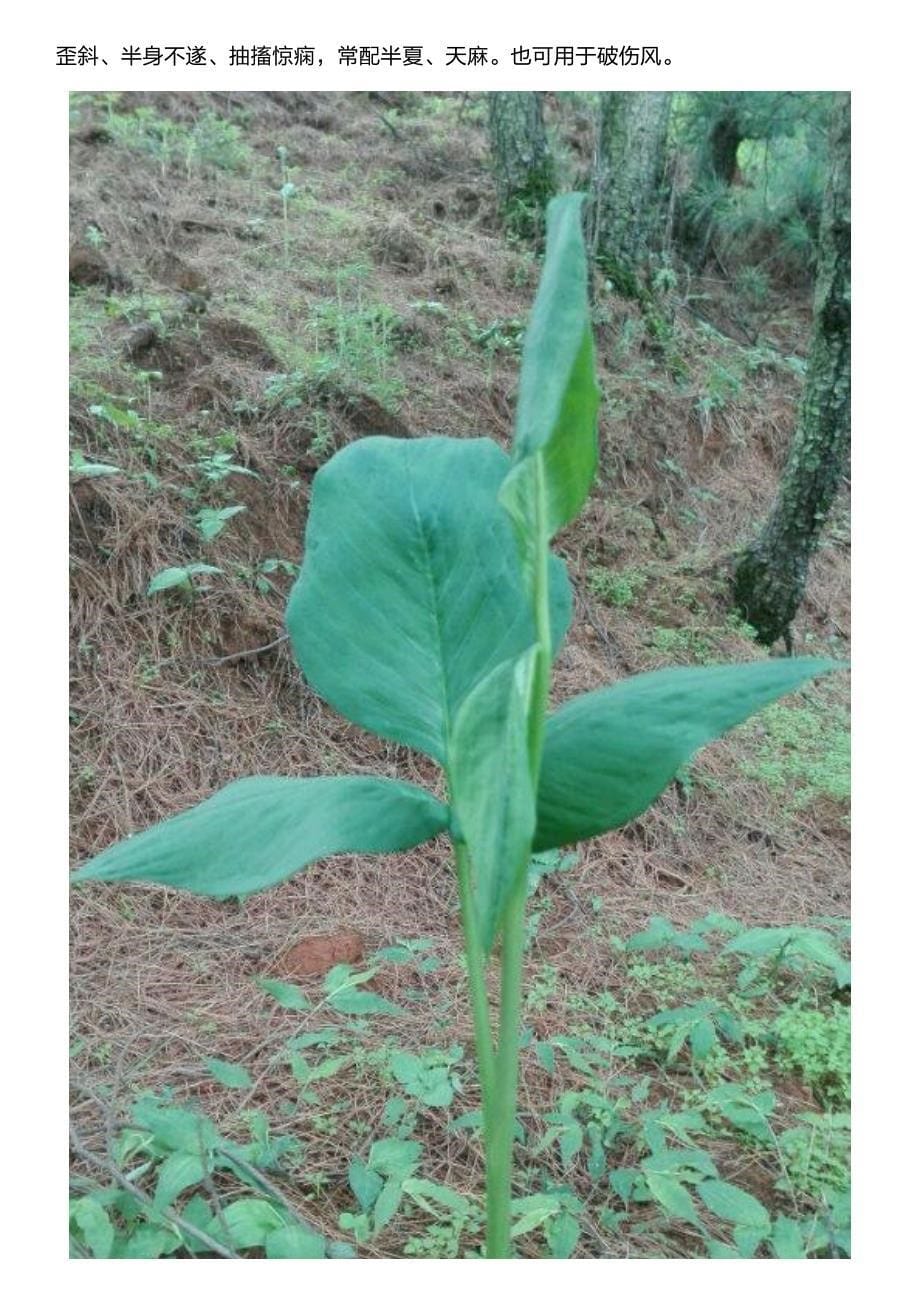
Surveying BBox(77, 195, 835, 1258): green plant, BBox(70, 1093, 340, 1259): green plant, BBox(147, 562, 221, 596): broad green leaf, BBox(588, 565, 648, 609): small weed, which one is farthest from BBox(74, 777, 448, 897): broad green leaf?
BBox(588, 565, 648, 609): small weed

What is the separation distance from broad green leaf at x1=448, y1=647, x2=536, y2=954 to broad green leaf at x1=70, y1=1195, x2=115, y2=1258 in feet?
1.90

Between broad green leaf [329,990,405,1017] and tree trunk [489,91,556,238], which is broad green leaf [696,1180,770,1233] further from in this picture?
tree trunk [489,91,556,238]

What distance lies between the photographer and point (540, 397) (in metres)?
0.81

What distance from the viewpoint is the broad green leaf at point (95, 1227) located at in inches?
42.8

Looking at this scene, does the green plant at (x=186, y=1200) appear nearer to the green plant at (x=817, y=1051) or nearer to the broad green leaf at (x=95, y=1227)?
the broad green leaf at (x=95, y=1227)

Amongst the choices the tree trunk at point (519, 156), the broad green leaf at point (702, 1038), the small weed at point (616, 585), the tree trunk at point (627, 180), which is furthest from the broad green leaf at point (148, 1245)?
the tree trunk at point (519, 156)

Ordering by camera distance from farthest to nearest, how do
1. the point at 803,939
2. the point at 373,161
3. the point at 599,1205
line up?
the point at 373,161 → the point at 803,939 → the point at 599,1205

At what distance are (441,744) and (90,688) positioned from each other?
4.22 ft

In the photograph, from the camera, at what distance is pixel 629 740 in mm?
Answer: 974

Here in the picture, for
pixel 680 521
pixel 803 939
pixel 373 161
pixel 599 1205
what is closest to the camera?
pixel 599 1205

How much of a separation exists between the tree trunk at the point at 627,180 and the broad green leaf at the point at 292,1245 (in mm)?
3414

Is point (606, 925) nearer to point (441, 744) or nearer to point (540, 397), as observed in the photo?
point (441, 744)
